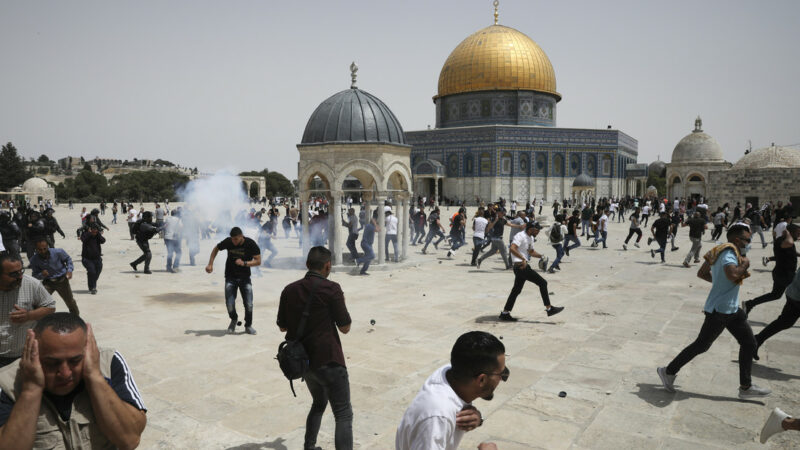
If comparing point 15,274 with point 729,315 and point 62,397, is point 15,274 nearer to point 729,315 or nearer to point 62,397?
point 62,397

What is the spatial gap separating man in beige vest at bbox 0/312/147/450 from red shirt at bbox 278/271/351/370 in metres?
1.59

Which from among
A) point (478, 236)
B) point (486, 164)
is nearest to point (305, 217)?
point (478, 236)

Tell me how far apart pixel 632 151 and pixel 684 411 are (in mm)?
62029

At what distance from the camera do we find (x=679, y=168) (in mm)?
53219

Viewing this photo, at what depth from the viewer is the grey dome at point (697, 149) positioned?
52.2m

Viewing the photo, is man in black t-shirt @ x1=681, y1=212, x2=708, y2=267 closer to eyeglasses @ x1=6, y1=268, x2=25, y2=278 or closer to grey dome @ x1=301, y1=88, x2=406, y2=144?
grey dome @ x1=301, y1=88, x2=406, y2=144

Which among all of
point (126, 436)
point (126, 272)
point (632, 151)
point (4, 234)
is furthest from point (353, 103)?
point (632, 151)

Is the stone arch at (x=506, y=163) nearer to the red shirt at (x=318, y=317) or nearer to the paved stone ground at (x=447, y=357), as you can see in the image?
the paved stone ground at (x=447, y=357)

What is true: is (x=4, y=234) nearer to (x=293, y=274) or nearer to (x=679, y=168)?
(x=293, y=274)

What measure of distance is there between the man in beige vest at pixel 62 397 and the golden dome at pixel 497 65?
180 feet

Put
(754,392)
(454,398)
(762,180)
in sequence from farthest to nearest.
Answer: (762,180) → (754,392) → (454,398)

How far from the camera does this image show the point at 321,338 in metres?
3.74

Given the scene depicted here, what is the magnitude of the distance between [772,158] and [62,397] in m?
Result: 42.3

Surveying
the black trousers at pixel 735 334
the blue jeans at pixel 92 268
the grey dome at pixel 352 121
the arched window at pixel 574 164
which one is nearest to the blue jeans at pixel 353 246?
the grey dome at pixel 352 121
